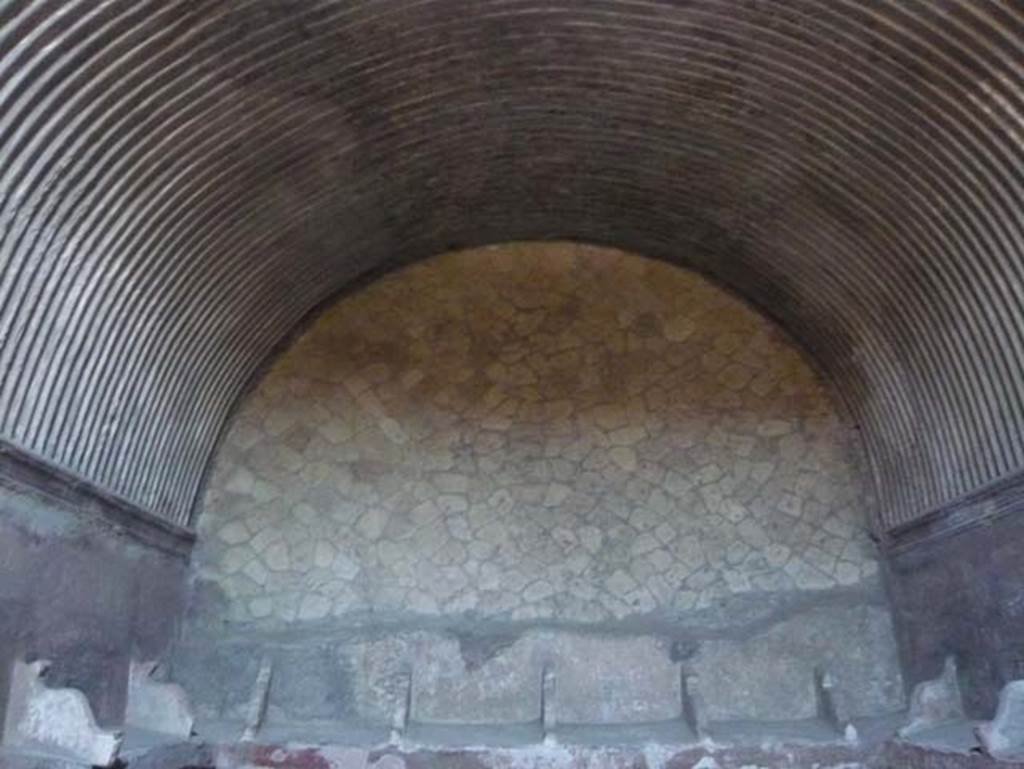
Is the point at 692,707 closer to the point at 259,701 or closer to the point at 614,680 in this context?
the point at 614,680

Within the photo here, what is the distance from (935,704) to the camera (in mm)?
6188

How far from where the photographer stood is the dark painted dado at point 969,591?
5.73m

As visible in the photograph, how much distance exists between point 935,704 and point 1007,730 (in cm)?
130

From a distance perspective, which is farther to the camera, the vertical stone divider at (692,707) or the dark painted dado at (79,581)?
the vertical stone divider at (692,707)

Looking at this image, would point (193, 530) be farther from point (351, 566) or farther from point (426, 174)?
point (426, 174)

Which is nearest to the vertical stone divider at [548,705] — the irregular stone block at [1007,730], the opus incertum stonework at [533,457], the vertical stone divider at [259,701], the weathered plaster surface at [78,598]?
the opus incertum stonework at [533,457]

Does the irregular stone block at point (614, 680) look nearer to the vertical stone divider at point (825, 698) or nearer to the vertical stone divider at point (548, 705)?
the vertical stone divider at point (548, 705)

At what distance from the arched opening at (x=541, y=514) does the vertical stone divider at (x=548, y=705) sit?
21 cm

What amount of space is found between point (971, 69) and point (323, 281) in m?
4.67

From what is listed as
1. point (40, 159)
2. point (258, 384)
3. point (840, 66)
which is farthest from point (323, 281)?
point (840, 66)

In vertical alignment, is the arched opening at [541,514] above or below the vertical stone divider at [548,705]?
above

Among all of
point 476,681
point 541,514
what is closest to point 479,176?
point 541,514

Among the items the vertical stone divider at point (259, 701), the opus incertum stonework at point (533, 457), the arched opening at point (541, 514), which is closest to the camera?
the vertical stone divider at point (259, 701)

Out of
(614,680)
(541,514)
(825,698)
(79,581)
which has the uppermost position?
(541,514)
